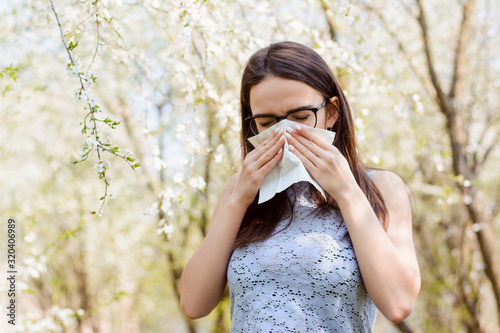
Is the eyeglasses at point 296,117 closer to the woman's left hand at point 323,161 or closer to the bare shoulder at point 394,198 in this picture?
the woman's left hand at point 323,161

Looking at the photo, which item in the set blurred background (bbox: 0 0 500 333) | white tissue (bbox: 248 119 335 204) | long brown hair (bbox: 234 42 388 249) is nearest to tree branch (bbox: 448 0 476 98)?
blurred background (bbox: 0 0 500 333)

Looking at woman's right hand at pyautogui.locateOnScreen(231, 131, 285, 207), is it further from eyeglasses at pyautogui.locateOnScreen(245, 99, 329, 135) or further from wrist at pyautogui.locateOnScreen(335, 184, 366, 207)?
wrist at pyautogui.locateOnScreen(335, 184, 366, 207)

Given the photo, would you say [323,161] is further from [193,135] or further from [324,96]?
[193,135]

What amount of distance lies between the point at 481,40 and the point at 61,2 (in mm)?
5200

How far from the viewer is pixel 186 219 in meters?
8.13

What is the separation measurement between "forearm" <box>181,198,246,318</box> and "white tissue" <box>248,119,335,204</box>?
125mm

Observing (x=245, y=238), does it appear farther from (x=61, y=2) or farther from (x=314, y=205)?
(x=61, y=2)

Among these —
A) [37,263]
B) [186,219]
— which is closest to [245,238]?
[37,263]

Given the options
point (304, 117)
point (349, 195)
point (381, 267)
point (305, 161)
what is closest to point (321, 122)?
point (304, 117)

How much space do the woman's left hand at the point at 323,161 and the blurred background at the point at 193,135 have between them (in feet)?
3.03

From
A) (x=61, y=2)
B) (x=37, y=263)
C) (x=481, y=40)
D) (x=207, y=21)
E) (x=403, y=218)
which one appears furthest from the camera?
(x=481, y=40)

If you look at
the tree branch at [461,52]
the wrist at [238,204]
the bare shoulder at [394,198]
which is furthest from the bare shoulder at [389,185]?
the tree branch at [461,52]

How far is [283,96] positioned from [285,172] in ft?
0.92

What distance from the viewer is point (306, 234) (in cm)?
183
